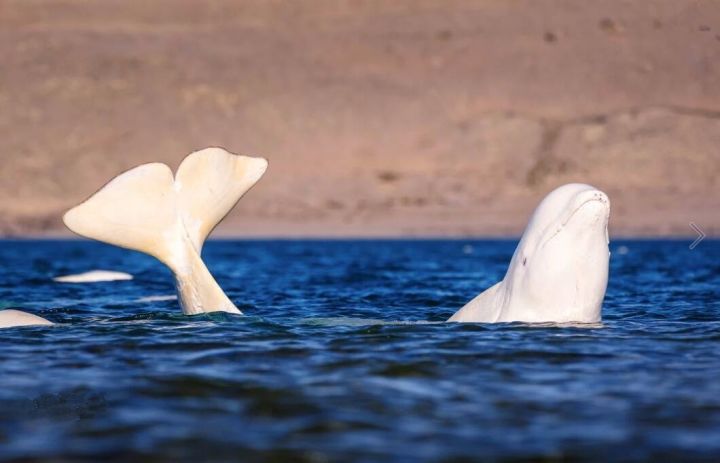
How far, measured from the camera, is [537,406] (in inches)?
293

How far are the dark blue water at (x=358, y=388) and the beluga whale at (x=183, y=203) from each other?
2.19ft

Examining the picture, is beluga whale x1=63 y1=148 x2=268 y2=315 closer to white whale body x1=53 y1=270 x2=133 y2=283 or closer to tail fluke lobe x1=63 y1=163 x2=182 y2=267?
tail fluke lobe x1=63 y1=163 x2=182 y2=267

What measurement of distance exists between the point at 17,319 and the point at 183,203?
2043 mm

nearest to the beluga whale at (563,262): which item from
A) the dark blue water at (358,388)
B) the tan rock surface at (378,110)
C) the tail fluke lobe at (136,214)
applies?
the dark blue water at (358,388)

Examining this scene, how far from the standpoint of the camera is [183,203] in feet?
35.0

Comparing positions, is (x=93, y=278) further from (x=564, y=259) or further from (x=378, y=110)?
(x=378, y=110)

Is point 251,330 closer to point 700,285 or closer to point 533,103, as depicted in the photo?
point 700,285

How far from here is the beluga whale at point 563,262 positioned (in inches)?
372

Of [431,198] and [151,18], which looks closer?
[431,198]

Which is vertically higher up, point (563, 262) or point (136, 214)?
point (136, 214)

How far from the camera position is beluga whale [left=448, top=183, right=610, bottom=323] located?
944cm

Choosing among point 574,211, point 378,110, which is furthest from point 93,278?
point 378,110

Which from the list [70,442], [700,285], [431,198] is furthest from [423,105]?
[70,442]

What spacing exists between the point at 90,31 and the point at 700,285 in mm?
63375
